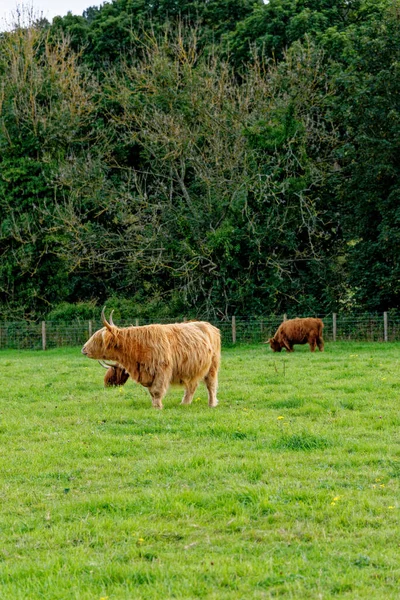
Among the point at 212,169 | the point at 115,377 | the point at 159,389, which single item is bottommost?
the point at 115,377

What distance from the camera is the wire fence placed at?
2892 centimetres

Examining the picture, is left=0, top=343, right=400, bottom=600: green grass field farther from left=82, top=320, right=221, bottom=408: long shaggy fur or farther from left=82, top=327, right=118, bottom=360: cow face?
left=82, top=327, right=118, bottom=360: cow face

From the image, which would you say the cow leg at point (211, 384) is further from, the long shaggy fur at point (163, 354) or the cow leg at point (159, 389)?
the cow leg at point (159, 389)

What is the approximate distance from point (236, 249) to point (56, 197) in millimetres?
8927

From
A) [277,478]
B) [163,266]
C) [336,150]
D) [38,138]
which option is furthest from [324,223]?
[277,478]

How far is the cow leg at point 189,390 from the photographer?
13.1 metres

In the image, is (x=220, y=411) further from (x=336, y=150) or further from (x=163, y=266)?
(x=336, y=150)

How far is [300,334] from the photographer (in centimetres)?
2544

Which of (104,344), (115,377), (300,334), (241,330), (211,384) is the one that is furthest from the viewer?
(241,330)

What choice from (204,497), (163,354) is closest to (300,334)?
(163,354)

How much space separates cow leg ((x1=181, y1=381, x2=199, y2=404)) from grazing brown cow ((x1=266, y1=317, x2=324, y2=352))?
12522 mm

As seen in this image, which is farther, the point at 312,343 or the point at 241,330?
the point at 241,330

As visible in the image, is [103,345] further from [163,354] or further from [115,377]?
[115,377]

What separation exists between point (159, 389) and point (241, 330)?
1733 cm
